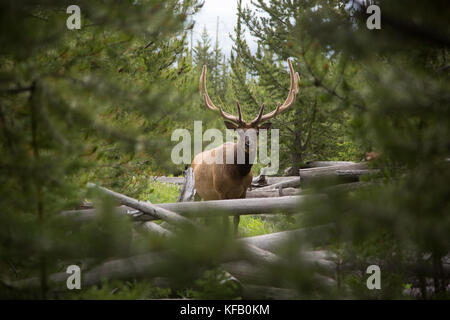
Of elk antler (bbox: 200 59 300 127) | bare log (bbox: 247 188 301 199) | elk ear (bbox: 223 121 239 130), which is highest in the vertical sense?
elk antler (bbox: 200 59 300 127)

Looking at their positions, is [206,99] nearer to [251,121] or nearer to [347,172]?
[251,121]

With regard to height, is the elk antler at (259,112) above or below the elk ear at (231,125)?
above

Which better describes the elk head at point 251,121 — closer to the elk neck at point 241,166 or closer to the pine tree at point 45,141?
the elk neck at point 241,166

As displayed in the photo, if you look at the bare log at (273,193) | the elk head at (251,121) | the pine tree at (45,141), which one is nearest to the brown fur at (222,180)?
the elk head at (251,121)

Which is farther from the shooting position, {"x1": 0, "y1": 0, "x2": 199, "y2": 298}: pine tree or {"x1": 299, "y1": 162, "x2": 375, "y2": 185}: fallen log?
{"x1": 299, "y1": 162, "x2": 375, "y2": 185}: fallen log

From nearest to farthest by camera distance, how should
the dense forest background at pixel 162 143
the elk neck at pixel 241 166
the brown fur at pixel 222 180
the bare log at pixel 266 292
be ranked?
1. the dense forest background at pixel 162 143
2. the bare log at pixel 266 292
3. the elk neck at pixel 241 166
4. the brown fur at pixel 222 180

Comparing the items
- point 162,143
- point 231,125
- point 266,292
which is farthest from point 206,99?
point 162,143

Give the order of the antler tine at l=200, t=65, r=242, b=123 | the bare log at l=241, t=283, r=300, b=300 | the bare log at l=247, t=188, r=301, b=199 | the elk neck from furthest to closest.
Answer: the bare log at l=247, t=188, r=301, b=199, the antler tine at l=200, t=65, r=242, b=123, the elk neck, the bare log at l=241, t=283, r=300, b=300

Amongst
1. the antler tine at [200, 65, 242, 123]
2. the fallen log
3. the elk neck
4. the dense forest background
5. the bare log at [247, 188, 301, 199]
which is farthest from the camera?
the bare log at [247, 188, 301, 199]

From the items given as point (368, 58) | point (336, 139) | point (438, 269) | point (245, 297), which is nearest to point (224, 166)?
point (245, 297)

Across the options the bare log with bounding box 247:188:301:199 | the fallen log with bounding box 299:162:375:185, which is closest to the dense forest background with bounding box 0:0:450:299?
the fallen log with bounding box 299:162:375:185

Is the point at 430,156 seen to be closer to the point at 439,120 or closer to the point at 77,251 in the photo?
the point at 439,120

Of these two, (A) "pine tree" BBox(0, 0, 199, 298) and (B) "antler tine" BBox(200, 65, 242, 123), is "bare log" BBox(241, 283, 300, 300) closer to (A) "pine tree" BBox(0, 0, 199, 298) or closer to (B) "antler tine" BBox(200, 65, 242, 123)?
(A) "pine tree" BBox(0, 0, 199, 298)
